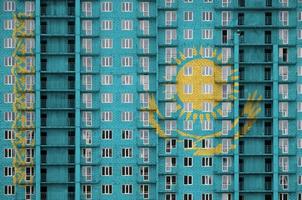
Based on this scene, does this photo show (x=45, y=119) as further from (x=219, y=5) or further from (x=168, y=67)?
(x=219, y=5)

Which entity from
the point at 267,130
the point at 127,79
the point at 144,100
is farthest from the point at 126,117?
the point at 267,130

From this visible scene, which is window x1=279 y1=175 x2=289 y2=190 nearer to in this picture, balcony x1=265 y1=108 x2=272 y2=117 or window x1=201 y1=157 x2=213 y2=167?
balcony x1=265 y1=108 x2=272 y2=117

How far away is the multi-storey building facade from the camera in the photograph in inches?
3103

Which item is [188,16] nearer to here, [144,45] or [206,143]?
[144,45]

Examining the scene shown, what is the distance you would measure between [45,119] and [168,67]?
1913 cm

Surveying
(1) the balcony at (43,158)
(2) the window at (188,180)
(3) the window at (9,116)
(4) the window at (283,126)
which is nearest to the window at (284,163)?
(4) the window at (283,126)

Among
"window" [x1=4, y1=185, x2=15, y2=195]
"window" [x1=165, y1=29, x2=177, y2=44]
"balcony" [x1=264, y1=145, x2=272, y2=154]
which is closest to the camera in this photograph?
"window" [x1=4, y1=185, x2=15, y2=195]

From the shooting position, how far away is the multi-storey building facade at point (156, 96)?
78.8m

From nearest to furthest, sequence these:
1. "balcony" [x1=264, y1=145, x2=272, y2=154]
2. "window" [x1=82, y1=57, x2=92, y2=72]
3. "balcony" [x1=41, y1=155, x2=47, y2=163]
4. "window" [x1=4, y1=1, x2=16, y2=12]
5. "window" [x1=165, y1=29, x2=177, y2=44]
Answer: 1. "balcony" [x1=41, y1=155, x2=47, y2=163]
2. "balcony" [x1=264, y1=145, x2=272, y2=154]
3. "window" [x1=82, y1=57, x2=92, y2=72]
4. "window" [x1=165, y1=29, x2=177, y2=44]
5. "window" [x1=4, y1=1, x2=16, y2=12]

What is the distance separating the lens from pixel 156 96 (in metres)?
78.8

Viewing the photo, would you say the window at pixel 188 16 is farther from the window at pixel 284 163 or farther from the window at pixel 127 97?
the window at pixel 284 163

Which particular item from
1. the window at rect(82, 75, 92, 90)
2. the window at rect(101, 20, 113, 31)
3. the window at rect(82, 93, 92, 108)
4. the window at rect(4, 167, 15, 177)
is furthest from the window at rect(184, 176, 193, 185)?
the window at rect(4, 167, 15, 177)

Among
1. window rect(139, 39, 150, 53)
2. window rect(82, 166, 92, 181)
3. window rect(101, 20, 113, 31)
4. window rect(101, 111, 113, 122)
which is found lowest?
window rect(82, 166, 92, 181)

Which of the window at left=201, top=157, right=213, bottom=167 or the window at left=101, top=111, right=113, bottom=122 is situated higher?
the window at left=101, top=111, right=113, bottom=122
